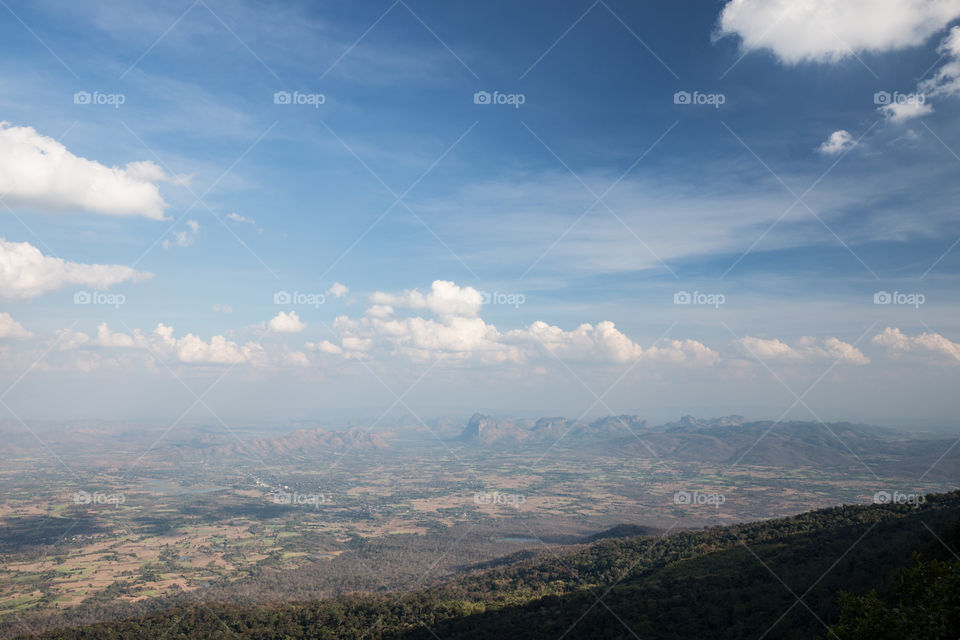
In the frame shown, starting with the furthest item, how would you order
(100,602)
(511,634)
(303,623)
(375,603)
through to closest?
1. (100,602)
2. (375,603)
3. (303,623)
4. (511,634)

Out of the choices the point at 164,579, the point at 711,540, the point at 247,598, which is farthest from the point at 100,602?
the point at 711,540

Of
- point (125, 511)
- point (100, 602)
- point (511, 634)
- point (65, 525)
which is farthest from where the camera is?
point (125, 511)

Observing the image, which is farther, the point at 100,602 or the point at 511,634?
the point at 100,602

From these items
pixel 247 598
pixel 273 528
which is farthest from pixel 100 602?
pixel 273 528

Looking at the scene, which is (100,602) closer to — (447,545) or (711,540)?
(447,545)

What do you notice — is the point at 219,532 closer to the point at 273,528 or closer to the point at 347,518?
the point at 273,528

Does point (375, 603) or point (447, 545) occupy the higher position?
point (375, 603)
